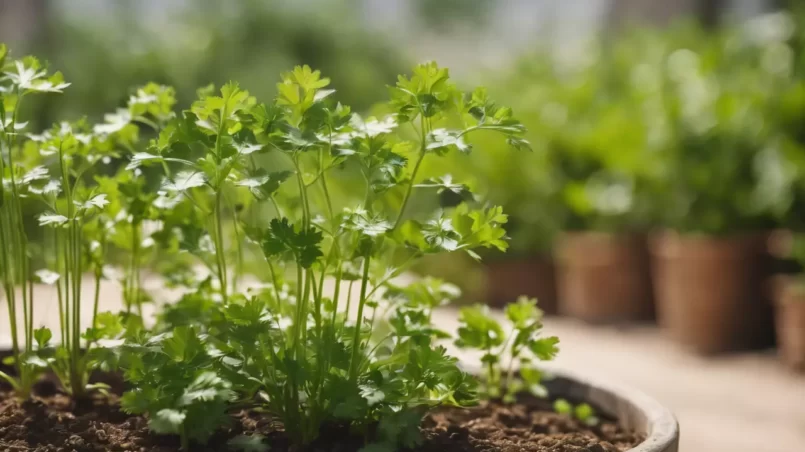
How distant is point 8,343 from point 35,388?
137 mm

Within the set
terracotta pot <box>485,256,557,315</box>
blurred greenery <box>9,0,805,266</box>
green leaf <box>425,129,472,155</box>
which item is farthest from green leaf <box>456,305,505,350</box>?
terracotta pot <box>485,256,557,315</box>

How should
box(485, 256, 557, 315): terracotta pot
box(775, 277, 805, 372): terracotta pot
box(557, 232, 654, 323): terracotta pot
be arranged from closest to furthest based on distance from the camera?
box(775, 277, 805, 372): terracotta pot, box(557, 232, 654, 323): terracotta pot, box(485, 256, 557, 315): terracotta pot

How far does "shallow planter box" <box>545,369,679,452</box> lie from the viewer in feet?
2.79

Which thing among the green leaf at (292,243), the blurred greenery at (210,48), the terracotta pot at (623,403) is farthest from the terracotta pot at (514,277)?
the green leaf at (292,243)

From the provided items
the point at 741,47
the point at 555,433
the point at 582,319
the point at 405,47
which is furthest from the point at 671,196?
the point at 555,433

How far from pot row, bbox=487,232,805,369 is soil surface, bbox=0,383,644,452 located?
1656mm

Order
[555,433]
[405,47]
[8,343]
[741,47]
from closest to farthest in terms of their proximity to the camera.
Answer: [555,433]
[8,343]
[741,47]
[405,47]

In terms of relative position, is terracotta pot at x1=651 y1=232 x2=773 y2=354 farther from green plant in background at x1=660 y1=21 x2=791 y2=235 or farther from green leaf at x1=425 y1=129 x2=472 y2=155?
green leaf at x1=425 y1=129 x2=472 y2=155

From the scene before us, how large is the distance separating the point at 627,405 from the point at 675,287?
1.85 metres

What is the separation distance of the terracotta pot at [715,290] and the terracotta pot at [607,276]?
27 cm

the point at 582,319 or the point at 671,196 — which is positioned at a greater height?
the point at 671,196

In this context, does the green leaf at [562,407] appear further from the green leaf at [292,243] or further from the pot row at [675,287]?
the pot row at [675,287]

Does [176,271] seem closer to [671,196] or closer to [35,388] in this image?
[35,388]

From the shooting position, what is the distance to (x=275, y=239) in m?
0.78
